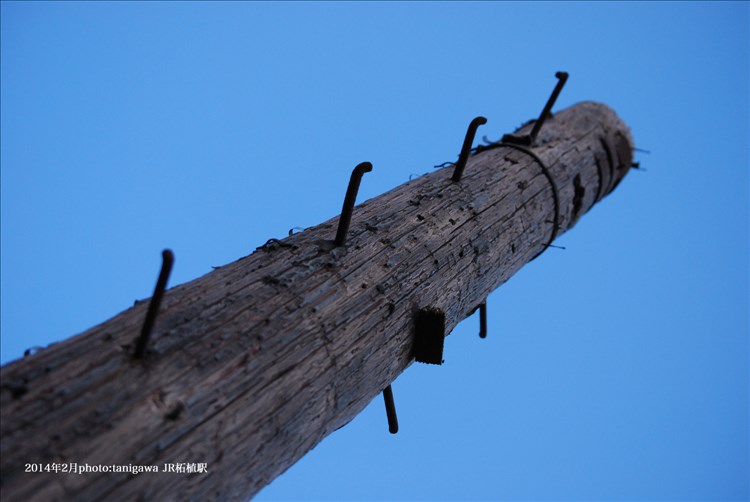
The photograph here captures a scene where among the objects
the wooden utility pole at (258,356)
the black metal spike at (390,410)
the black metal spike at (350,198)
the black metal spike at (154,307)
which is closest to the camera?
the wooden utility pole at (258,356)

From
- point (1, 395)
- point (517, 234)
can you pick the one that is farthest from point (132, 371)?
point (517, 234)

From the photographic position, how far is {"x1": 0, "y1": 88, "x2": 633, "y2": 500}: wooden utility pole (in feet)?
5.14

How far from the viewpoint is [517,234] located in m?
3.43

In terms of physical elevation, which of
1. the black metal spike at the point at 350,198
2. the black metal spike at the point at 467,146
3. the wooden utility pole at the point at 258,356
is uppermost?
the black metal spike at the point at 467,146

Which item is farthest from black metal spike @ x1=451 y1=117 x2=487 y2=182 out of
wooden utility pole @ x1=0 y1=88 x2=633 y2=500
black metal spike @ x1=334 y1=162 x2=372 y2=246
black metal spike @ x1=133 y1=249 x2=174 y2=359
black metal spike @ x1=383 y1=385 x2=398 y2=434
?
black metal spike @ x1=133 y1=249 x2=174 y2=359

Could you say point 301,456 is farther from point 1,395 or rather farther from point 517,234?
point 517,234

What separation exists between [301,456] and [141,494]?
0.65 metres

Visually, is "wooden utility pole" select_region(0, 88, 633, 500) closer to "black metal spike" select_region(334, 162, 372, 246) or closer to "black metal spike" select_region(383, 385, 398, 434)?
"black metal spike" select_region(334, 162, 372, 246)

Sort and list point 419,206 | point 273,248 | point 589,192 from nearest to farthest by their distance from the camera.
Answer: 1. point 273,248
2. point 419,206
3. point 589,192

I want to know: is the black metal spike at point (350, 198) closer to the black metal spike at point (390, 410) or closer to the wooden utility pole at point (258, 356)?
the wooden utility pole at point (258, 356)

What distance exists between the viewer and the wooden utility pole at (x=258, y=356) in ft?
5.14

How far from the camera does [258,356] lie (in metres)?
1.94

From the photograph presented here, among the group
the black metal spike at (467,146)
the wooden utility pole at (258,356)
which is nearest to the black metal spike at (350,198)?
the wooden utility pole at (258,356)

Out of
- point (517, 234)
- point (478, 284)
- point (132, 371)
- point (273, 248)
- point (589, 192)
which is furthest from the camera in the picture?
point (589, 192)
